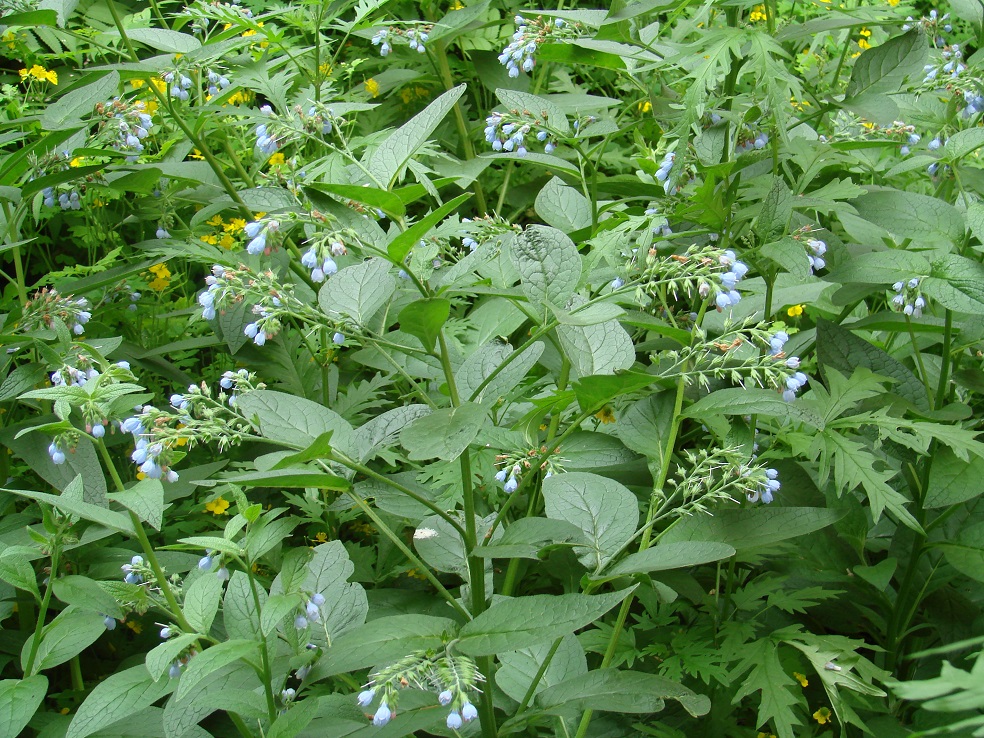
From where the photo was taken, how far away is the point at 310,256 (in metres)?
1.46

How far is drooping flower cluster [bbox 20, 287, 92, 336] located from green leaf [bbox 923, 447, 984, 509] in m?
1.94

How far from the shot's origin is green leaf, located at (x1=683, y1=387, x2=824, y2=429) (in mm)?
1449

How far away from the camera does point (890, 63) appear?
6.64 feet

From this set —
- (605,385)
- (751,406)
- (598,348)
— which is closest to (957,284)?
(751,406)

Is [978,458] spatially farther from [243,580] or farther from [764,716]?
[243,580]

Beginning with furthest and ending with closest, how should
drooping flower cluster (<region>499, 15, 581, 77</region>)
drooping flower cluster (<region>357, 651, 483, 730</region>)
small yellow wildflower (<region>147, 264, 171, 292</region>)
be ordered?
small yellow wildflower (<region>147, 264, 171, 292</region>)
drooping flower cluster (<region>499, 15, 581, 77</region>)
drooping flower cluster (<region>357, 651, 483, 730</region>)

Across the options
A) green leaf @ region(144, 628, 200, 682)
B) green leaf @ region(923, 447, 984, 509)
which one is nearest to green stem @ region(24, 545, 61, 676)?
green leaf @ region(144, 628, 200, 682)

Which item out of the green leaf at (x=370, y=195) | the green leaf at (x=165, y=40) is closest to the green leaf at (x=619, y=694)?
the green leaf at (x=370, y=195)

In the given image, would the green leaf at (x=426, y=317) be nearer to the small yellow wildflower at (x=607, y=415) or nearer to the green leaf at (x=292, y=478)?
the green leaf at (x=292, y=478)

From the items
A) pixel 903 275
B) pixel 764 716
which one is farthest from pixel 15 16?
pixel 764 716

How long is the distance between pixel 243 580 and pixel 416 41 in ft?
6.47

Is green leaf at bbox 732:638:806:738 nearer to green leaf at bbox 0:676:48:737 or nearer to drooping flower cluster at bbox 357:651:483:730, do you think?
drooping flower cluster at bbox 357:651:483:730

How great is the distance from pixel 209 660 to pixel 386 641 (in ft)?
0.82

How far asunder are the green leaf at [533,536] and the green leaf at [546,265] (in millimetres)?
324
